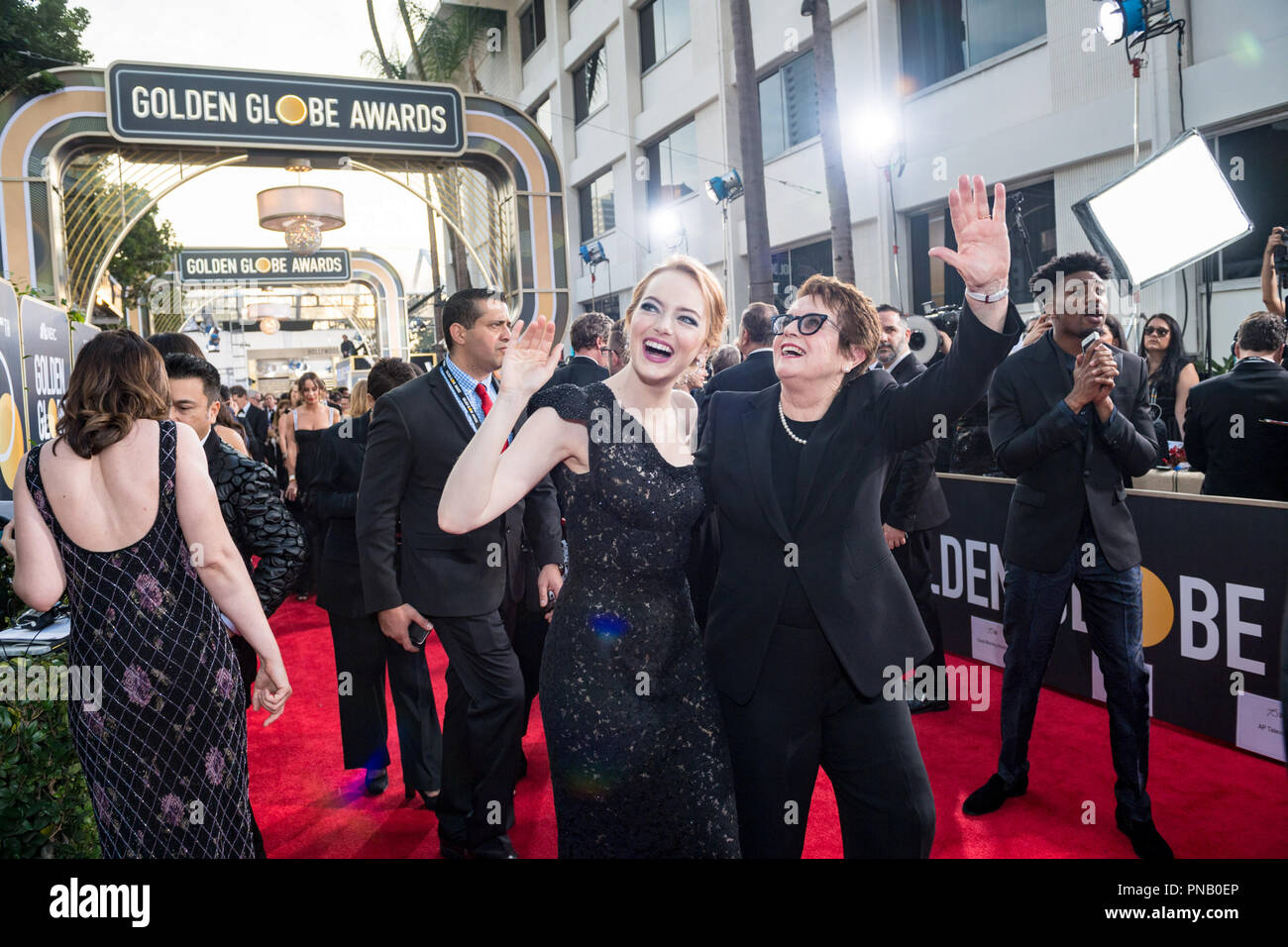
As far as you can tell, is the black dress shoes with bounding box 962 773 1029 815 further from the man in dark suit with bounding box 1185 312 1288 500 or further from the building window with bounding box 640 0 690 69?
the building window with bounding box 640 0 690 69

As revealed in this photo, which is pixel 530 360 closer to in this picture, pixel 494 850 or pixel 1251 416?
pixel 494 850

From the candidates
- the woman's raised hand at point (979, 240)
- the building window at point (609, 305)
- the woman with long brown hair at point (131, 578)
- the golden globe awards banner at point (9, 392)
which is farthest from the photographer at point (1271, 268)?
the building window at point (609, 305)

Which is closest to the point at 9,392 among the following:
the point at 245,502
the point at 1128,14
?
the point at 245,502

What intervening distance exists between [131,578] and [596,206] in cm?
2347

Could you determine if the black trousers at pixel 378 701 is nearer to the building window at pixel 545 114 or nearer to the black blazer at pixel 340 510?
the black blazer at pixel 340 510

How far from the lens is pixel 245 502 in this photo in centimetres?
301

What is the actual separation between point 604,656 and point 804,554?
0.54 meters

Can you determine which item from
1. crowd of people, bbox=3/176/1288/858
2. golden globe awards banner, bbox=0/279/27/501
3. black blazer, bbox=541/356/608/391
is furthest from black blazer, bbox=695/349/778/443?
golden globe awards banner, bbox=0/279/27/501

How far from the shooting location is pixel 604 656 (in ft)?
7.17

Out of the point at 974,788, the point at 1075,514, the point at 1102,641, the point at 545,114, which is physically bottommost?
the point at 974,788

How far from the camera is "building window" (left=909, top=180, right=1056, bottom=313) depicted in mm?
11586
